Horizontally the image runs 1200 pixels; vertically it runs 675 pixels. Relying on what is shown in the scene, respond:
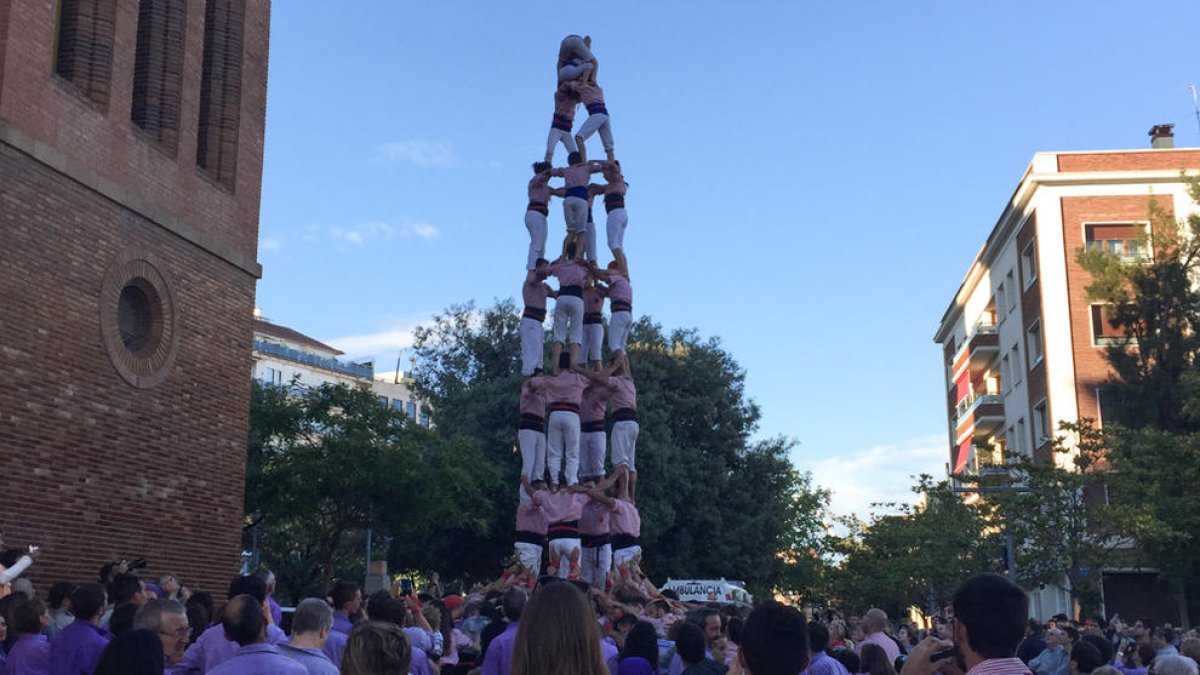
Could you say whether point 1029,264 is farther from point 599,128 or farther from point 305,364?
point 305,364

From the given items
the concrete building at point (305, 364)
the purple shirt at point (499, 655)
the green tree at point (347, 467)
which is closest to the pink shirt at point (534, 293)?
the green tree at point (347, 467)

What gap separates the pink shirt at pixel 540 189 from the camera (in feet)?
64.4

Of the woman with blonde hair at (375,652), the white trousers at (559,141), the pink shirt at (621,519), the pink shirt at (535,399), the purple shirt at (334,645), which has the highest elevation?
the white trousers at (559,141)

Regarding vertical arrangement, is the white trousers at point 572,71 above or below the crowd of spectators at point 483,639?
above

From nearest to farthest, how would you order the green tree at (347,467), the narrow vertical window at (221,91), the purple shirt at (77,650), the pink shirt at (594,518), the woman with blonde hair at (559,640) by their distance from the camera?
the woman with blonde hair at (559,640), the purple shirt at (77,650), the pink shirt at (594,518), the narrow vertical window at (221,91), the green tree at (347,467)

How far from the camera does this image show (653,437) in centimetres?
3859

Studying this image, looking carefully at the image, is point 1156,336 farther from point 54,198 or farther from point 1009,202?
point 54,198

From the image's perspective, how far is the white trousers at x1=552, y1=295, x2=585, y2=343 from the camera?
18.9 m

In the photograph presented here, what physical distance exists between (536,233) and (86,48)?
6.82 meters

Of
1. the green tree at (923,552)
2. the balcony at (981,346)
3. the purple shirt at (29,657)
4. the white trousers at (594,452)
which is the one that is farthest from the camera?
the balcony at (981,346)

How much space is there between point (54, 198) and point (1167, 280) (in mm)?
32872

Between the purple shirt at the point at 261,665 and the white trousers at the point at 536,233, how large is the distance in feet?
46.1

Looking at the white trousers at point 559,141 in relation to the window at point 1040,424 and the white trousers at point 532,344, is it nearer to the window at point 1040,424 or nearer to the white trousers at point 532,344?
the white trousers at point 532,344


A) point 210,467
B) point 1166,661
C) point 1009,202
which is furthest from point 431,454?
point 1009,202
